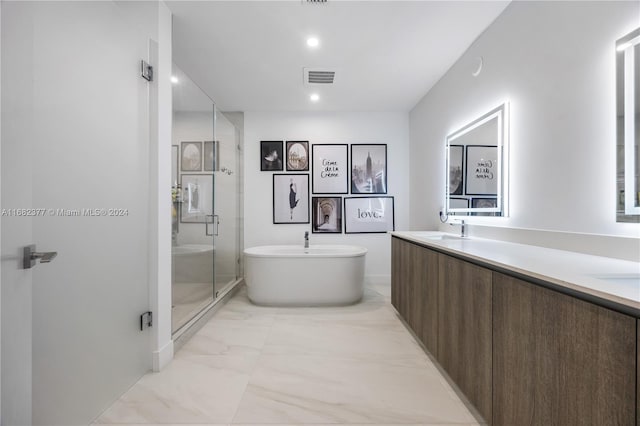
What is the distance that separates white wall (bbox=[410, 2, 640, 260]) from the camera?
1.30 meters

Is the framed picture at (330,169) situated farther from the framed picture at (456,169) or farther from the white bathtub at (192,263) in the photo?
the white bathtub at (192,263)

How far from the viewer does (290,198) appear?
4.12 metres

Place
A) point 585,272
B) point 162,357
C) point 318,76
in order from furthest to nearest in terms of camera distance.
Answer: point 318,76, point 162,357, point 585,272

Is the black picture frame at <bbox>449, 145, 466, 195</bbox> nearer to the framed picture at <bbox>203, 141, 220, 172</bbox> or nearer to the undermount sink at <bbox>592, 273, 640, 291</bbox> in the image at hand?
the undermount sink at <bbox>592, 273, 640, 291</bbox>

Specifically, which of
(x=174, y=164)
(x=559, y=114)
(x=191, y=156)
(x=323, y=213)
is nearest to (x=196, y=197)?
(x=191, y=156)

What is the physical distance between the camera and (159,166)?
1.89m

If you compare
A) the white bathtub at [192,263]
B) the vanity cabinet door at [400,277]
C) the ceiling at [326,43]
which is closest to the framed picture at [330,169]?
the ceiling at [326,43]

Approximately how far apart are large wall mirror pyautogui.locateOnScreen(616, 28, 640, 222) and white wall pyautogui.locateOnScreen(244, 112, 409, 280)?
2923 millimetres

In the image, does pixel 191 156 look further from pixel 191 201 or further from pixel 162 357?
pixel 162 357

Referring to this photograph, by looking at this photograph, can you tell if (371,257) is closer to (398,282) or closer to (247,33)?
(398,282)

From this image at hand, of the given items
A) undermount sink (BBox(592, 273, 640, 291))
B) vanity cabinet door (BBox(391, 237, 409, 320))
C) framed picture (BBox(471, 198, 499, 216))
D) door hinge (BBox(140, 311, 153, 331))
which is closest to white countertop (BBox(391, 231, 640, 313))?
undermount sink (BBox(592, 273, 640, 291))

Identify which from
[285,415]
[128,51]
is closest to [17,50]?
[128,51]

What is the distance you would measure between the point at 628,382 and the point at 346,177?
359 centimetres

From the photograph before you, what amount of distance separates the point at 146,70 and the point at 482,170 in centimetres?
252
